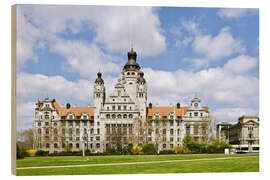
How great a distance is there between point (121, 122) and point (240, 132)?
13.3m

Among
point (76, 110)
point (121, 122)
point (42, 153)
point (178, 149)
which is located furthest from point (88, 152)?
point (76, 110)

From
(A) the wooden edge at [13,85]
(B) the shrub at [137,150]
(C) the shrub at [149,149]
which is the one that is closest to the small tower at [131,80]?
(C) the shrub at [149,149]

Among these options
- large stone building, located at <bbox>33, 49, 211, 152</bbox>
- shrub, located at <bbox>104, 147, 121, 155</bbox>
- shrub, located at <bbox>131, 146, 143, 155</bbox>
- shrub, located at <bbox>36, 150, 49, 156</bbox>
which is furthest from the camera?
large stone building, located at <bbox>33, 49, 211, 152</bbox>

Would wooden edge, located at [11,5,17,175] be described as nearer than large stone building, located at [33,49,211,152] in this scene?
Yes

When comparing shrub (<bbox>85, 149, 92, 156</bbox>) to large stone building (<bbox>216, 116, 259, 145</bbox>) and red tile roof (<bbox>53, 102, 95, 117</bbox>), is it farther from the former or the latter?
large stone building (<bbox>216, 116, 259, 145</bbox>)

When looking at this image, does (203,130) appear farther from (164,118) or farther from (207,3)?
(207,3)

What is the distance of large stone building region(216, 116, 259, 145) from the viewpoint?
27.4m

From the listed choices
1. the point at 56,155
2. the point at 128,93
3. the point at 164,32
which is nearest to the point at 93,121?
the point at 128,93

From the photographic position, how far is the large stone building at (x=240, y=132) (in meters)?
27.4

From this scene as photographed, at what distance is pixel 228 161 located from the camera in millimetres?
19062

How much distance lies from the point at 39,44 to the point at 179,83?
34.3 ft

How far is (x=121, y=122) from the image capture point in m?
38.6

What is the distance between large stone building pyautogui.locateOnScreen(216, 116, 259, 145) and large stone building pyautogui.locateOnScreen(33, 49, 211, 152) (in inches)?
68.8

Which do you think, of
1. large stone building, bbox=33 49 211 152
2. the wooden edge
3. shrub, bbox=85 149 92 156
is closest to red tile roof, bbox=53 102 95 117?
large stone building, bbox=33 49 211 152
